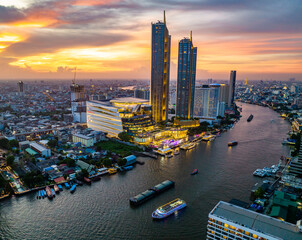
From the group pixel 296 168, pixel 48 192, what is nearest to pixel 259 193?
pixel 296 168

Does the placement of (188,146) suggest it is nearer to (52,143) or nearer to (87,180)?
(87,180)

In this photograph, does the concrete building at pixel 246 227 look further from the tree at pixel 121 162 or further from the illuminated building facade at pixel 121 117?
the illuminated building facade at pixel 121 117

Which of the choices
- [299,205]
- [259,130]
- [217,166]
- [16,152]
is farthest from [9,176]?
[259,130]

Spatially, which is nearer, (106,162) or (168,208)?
(168,208)

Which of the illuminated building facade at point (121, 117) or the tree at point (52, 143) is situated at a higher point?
the illuminated building facade at point (121, 117)

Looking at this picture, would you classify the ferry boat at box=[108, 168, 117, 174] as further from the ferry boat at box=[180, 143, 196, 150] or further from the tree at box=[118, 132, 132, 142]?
the ferry boat at box=[180, 143, 196, 150]

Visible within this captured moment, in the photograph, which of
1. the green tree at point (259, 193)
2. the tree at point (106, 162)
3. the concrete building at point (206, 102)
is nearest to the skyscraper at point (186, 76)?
the concrete building at point (206, 102)

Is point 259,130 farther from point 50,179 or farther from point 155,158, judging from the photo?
point 50,179
